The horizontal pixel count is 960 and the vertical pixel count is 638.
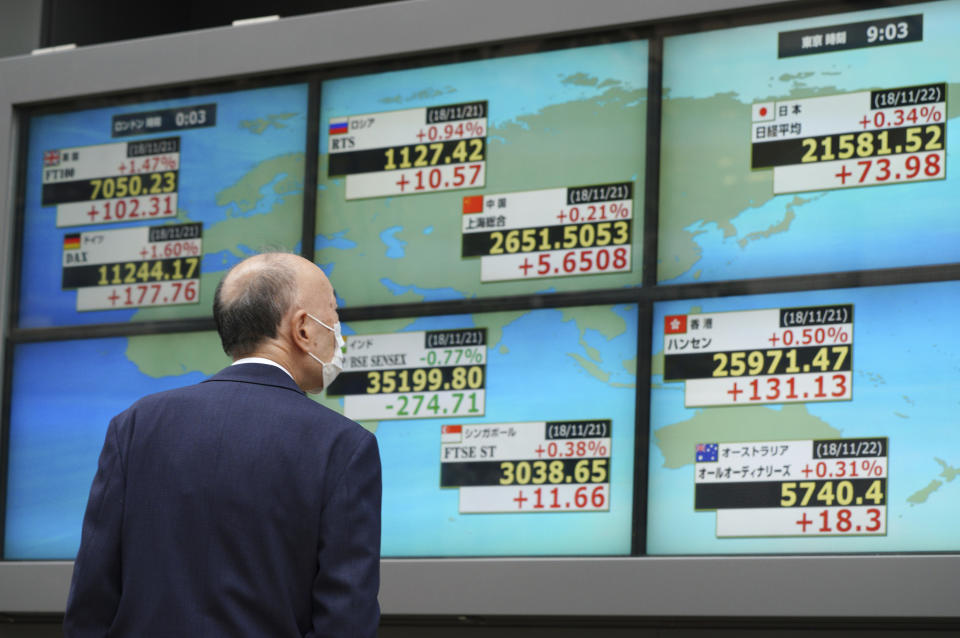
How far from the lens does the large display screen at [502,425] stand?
156 inches

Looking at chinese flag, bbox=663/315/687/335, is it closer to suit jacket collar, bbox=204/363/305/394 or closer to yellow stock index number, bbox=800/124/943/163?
yellow stock index number, bbox=800/124/943/163

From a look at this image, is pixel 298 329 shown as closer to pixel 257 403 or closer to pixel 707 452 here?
pixel 257 403

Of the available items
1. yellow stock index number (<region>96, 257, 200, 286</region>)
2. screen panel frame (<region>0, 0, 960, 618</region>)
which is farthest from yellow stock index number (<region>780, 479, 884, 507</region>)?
yellow stock index number (<region>96, 257, 200, 286</region>)

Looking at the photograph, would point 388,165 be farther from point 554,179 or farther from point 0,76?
point 0,76

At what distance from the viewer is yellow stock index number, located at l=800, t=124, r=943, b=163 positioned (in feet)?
12.3

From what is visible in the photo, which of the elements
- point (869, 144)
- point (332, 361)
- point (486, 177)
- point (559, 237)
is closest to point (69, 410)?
point (486, 177)

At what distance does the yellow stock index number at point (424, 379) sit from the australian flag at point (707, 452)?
0.71m

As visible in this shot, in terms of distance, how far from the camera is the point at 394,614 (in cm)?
409

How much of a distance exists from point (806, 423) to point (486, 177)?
1258mm

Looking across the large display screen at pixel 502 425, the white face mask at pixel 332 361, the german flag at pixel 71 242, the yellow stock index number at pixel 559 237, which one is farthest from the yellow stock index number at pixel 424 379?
the white face mask at pixel 332 361

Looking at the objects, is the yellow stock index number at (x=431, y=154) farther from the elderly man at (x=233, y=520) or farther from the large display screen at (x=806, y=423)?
the elderly man at (x=233, y=520)

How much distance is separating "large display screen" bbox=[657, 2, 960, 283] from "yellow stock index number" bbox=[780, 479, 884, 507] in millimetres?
599

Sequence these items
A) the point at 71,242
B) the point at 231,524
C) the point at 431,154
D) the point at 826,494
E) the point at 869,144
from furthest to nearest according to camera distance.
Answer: the point at 71,242 < the point at 431,154 < the point at 869,144 < the point at 826,494 < the point at 231,524

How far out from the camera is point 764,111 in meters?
3.97
